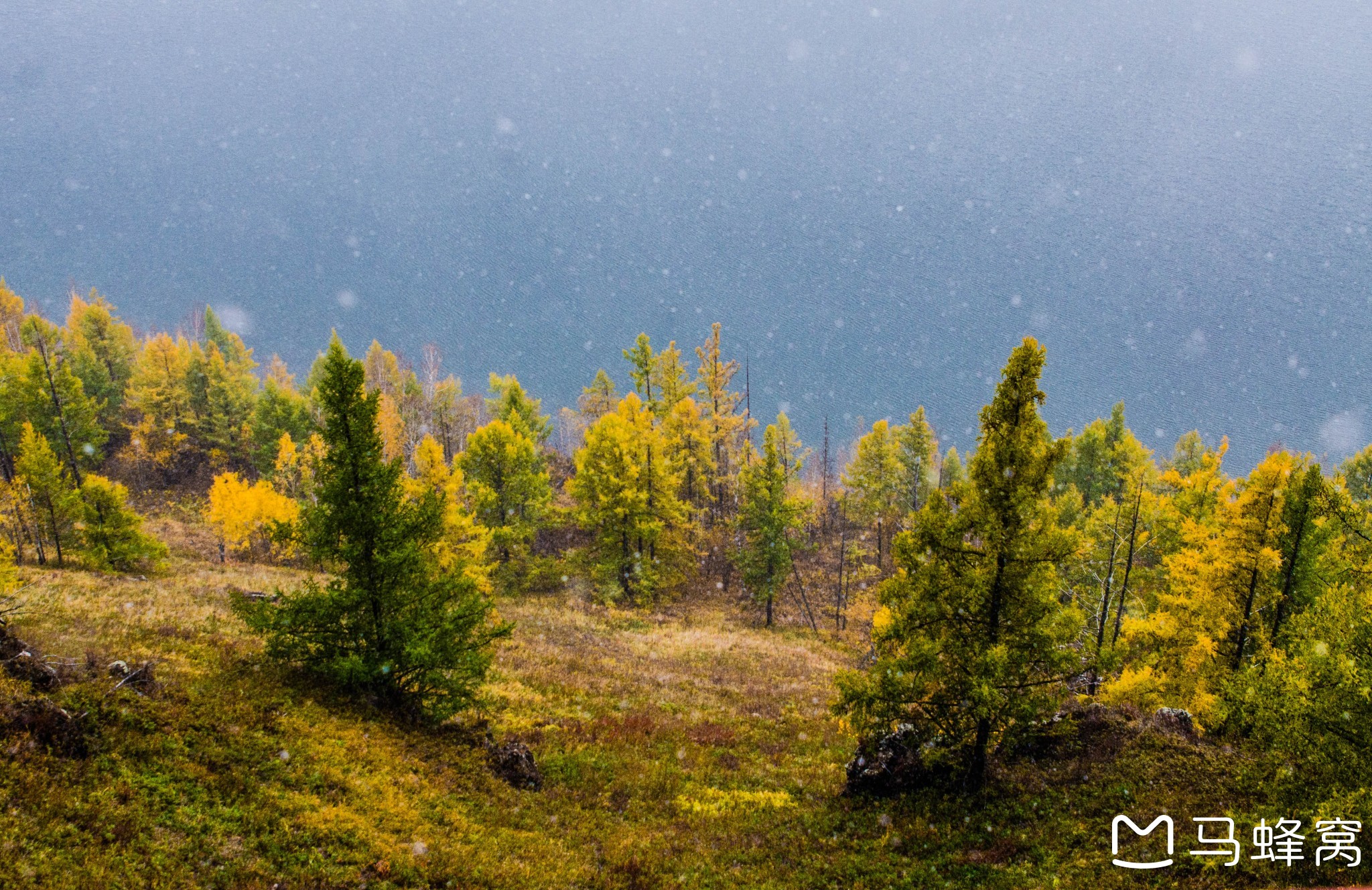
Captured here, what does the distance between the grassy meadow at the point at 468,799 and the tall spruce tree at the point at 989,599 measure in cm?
198

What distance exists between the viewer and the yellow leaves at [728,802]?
1438 centimetres

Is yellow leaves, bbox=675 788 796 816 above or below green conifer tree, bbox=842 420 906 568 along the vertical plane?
below

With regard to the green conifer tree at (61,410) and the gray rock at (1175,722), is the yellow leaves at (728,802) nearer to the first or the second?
the gray rock at (1175,722)

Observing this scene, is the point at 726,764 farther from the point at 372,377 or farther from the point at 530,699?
the point at 372,377

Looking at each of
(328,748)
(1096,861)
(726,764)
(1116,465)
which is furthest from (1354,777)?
(1116,465)

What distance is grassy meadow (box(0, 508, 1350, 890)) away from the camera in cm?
859

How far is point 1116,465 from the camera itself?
51.8 metres

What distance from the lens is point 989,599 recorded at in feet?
42.2

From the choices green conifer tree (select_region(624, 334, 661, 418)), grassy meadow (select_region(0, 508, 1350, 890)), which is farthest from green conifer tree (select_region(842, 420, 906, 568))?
grassy meadow (select_region(0, 508, 1350, 890))

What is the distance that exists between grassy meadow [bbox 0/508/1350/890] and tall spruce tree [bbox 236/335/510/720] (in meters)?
0.87

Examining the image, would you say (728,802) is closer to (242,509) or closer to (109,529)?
(109,529)

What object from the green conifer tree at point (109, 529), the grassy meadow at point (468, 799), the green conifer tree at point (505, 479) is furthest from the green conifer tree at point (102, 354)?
the grassy meadow at point (468, 799)

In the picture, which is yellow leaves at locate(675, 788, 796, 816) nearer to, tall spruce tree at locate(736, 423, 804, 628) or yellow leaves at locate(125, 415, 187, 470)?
tall spruce tree at locate(736, 423, 804, 628)

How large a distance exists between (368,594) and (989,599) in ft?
39.0
